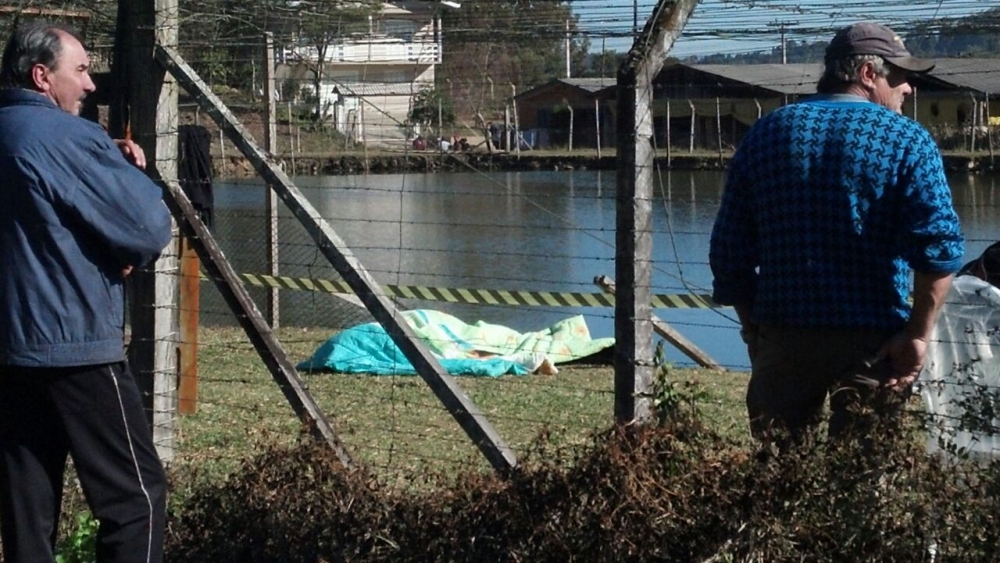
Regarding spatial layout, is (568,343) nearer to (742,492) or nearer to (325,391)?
(325,391)

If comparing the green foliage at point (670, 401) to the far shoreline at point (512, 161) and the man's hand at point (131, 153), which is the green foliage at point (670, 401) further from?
the man's hand at point (131, 153)

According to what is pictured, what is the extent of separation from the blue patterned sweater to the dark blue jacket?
74.6 inches

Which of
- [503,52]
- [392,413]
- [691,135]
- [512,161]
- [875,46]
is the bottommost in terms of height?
[392,413]

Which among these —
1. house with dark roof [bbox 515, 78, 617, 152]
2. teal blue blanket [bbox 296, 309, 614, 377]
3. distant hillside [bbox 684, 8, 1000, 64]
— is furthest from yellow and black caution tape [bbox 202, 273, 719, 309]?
distant hillside [bbox 684, 8, 1000, 64]

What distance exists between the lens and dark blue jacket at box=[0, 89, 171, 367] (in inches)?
171

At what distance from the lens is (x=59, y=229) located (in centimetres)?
435

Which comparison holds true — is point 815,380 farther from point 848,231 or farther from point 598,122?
point 598,122

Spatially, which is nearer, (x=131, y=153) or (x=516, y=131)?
(x=131, y=153)

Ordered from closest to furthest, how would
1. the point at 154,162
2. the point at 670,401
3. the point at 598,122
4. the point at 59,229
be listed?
the point at 59,229 < the point at 670,401 < the point at 598,122 < the point at 154,162

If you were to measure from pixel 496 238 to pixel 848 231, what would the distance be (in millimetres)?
15407

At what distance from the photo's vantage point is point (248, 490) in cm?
536

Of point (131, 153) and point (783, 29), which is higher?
point (783, 29)

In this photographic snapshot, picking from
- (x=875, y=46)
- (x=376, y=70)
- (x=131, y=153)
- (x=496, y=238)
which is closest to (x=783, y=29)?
(x=875, y=46)

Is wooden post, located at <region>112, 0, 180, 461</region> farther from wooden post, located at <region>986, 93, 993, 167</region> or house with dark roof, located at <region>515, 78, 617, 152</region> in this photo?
wooden post, located at <region>986, 93, 993, 167</region>
